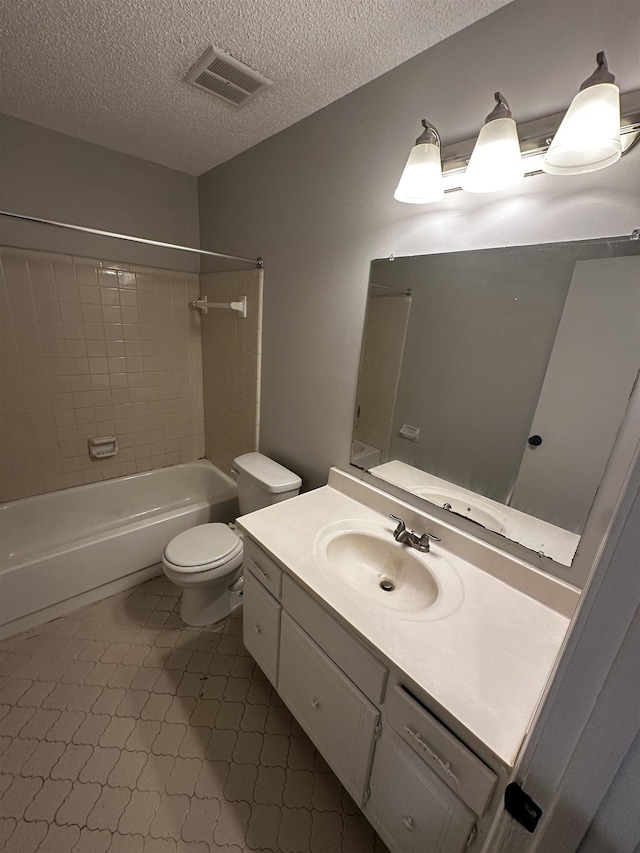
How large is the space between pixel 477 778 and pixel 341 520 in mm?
746

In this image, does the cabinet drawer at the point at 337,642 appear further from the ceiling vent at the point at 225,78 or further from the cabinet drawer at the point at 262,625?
the ceiling vent at the point at 225,78

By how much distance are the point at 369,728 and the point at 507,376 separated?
41.5 inches

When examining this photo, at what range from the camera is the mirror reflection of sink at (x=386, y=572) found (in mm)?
967

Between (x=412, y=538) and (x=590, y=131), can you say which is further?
(x=412, y=538)

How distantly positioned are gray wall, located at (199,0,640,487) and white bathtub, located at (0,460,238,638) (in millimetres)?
784

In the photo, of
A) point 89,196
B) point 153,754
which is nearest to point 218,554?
point 153,754

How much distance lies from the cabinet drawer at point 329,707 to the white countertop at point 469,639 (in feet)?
0.74

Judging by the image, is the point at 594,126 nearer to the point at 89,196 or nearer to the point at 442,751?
the point at 442,751

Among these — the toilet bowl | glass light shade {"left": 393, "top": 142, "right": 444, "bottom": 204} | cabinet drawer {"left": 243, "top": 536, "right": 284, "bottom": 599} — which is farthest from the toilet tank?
glass light shade {"left": 393, "top": 142, "right": 444, "bottom": 204}

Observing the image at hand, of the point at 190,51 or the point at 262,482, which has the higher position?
the point at 190,51

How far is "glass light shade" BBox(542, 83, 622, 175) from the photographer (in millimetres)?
691

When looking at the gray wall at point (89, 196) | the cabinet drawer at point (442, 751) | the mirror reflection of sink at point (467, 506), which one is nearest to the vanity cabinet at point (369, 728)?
the cabinet drawer at point (442, 751)

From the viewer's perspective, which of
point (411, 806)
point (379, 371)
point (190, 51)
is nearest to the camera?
point (411, 806)

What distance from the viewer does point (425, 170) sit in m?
0.97
